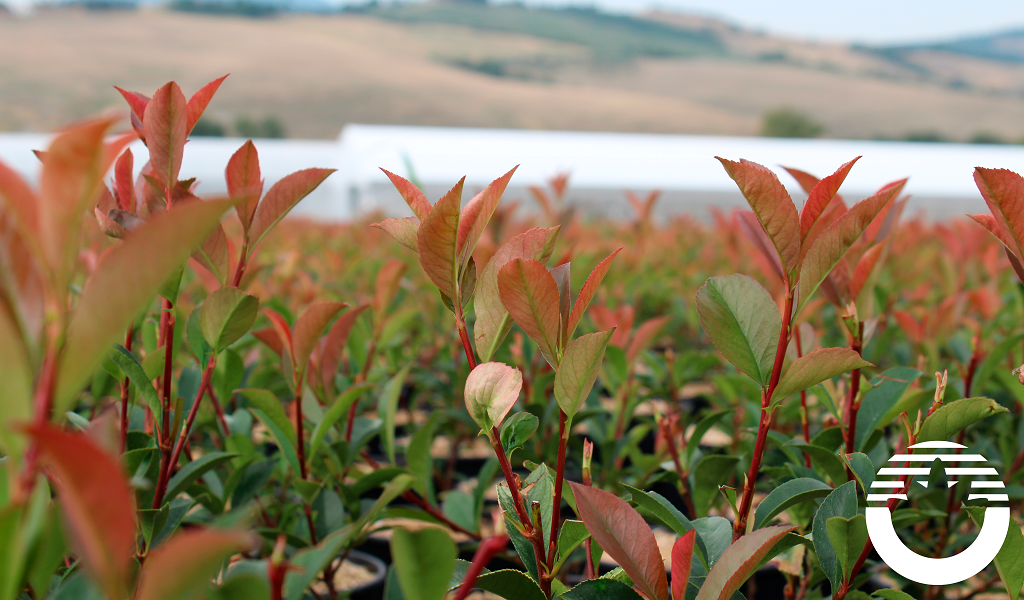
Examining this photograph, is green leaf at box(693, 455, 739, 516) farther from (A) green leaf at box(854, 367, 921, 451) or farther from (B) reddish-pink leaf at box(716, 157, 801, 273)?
(B) reddish-pink leaf at box(716, 157, 801, 273)

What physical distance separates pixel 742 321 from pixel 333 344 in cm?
54

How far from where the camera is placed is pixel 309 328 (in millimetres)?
777

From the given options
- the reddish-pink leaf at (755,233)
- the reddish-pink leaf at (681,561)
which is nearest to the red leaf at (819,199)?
the reddish-pink leaf at (755,233)

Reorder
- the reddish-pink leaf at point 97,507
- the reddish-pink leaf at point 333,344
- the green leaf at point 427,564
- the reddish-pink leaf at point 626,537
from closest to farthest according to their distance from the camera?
the reddish-pink leaf at point 97,507 < the green leaf at point 427,564 < the reddish-pink leaf at point 626,537 < the reddish-pink leaf at point 333,344

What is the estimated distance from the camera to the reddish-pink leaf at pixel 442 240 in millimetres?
518

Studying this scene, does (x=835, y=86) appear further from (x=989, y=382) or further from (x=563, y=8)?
(x=989, y=382)

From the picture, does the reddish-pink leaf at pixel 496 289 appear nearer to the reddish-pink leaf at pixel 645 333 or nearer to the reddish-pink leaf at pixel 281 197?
the reddish-pink leaf at pixel 281 197

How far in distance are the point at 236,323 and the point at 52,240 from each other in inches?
13.6

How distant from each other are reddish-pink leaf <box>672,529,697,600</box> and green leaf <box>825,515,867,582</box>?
0.44ft

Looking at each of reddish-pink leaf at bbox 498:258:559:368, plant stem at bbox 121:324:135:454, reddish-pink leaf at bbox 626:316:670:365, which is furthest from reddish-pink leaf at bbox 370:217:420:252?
reddish-pink leaf at bbox 626:316:670:365

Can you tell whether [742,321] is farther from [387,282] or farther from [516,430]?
[387,282]

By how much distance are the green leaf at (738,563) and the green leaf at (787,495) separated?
0.40 feet

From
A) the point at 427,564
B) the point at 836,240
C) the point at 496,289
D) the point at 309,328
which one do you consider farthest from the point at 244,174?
the point at 836,240

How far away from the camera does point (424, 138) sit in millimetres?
16016
